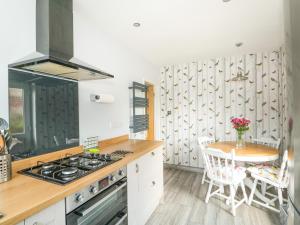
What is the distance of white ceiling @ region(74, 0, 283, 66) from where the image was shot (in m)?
1.83

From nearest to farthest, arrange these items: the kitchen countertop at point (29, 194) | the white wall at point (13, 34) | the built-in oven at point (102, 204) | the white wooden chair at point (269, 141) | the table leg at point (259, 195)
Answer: the kitchen countertop at point (29, 194) → the built-in oven at point (102, 204) → the white wall at point (13, 34) → the table leg at point (259, 195) → the white wooden chair at point (269, 141)

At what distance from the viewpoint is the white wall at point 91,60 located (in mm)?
1304

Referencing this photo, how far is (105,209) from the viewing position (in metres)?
1.33

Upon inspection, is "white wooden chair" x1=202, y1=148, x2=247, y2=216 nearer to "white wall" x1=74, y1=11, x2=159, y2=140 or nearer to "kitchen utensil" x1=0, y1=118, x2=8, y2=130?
"white wall" x1=74, y1=11, x2=159, y2=140

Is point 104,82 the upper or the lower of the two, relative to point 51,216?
upper

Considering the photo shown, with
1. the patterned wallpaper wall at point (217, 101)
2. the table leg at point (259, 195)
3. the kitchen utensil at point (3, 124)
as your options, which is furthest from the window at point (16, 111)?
the patterned wallpaper wall at point (217, 101)

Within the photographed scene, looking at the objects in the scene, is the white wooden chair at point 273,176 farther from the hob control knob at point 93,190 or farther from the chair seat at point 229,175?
the hob control knob at point 93,190

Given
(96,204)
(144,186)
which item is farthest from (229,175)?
(96,204)

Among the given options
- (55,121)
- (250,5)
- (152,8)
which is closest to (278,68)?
(250,5)

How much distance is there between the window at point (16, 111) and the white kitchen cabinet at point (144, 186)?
95 cm

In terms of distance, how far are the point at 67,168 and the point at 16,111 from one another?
592mm

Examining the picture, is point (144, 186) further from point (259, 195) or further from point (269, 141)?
point (269, 141)

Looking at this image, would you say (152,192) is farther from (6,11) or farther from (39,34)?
(6,11)

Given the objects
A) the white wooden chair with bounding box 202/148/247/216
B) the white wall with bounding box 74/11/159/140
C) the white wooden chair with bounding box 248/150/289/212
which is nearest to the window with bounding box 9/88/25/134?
the white wall with bounding box 74/11/159/140
